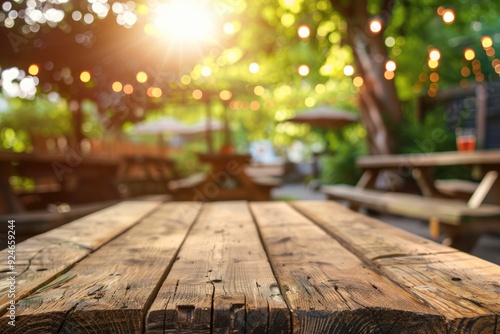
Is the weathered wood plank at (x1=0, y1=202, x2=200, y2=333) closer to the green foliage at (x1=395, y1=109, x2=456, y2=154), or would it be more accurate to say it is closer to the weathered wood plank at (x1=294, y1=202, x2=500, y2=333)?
the weathered wood plank at (x1=294, y1=202, x2=500, y2=333)

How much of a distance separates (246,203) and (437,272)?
184cm

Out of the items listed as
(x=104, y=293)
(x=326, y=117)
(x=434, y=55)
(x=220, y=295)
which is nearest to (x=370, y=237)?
(x=220, y=295)

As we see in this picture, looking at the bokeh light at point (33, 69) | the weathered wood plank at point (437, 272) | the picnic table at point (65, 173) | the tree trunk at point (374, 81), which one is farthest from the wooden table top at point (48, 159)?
the tree trunk at point (374, 81)

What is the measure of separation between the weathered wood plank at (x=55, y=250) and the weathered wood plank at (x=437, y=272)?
84cm

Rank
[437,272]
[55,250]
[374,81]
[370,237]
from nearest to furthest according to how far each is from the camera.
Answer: [437,272] → [55,250] → [370,237] → [374,81]

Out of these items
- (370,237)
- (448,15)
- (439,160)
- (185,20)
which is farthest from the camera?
(185,20)

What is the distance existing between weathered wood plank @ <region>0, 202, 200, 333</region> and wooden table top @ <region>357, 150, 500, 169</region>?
113 inches

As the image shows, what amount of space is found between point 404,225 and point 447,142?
275 cm

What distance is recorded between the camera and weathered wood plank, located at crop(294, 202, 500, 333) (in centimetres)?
81

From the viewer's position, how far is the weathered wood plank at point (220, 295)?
81 centimetres

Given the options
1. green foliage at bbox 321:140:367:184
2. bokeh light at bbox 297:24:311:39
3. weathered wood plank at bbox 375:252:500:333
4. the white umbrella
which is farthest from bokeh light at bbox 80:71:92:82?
the white umbrella

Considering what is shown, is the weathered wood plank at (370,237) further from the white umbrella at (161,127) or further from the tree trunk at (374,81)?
the white umbrella at (161,127)

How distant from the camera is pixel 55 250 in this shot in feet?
4.53

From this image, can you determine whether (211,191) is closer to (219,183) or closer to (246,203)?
(219,183)
